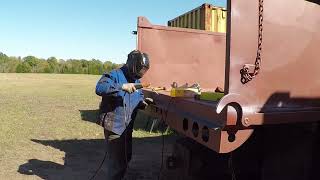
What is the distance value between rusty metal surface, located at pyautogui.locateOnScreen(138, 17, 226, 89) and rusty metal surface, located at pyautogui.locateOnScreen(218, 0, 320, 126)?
294 cm

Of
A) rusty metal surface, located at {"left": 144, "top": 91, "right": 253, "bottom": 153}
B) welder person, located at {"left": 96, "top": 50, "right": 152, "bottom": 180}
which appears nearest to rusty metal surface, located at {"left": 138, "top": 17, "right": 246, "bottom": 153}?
welder person, located at {"left": 96, "top": 50, "right": 152, "bottom": 180}

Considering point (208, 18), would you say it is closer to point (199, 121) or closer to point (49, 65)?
point (199, 121)

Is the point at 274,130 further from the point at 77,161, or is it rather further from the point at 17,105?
the point at 17,105

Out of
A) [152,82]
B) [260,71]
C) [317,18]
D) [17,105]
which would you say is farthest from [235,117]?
[17,105]

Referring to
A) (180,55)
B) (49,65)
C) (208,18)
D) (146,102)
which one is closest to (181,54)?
(180,55)

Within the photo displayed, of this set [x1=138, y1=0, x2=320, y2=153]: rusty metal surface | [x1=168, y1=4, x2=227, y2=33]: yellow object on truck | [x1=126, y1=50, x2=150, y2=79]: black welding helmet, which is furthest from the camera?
[x1=168, y1=4, x2=227, y2=33]: yellow object on truck

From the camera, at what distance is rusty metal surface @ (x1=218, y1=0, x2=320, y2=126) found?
3156 millimetres

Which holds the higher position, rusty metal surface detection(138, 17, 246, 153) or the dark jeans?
rusty metal surface detection(138, 17, 246, 153)

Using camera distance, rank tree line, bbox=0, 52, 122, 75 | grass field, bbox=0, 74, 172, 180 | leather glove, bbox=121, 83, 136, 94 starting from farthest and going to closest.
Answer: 1. tree line, bbox=0, 52, 122, 75
2. grass field, bbox=0, 74, 172, 180
3. leather glove, bbox=121, 83, 136, 94

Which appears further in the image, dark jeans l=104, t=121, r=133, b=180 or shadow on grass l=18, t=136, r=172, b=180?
shadow on grass l=18, t=136, r=172, b=180

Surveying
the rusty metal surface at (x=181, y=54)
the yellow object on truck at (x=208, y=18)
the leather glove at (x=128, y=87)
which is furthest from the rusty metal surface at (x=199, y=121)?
the yellow object on truck at (x=208, y=18)

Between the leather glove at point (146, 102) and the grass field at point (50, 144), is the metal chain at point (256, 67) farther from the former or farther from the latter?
the grass field at point (50, 144)

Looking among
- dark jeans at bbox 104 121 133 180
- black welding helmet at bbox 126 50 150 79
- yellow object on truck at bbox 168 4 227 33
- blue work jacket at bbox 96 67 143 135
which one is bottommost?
dark jeans at bbox 104 121 133 180

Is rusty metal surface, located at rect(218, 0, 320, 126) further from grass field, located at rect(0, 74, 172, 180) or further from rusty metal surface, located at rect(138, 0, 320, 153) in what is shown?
grass field, located at rect(0, 74, 172, 180)
